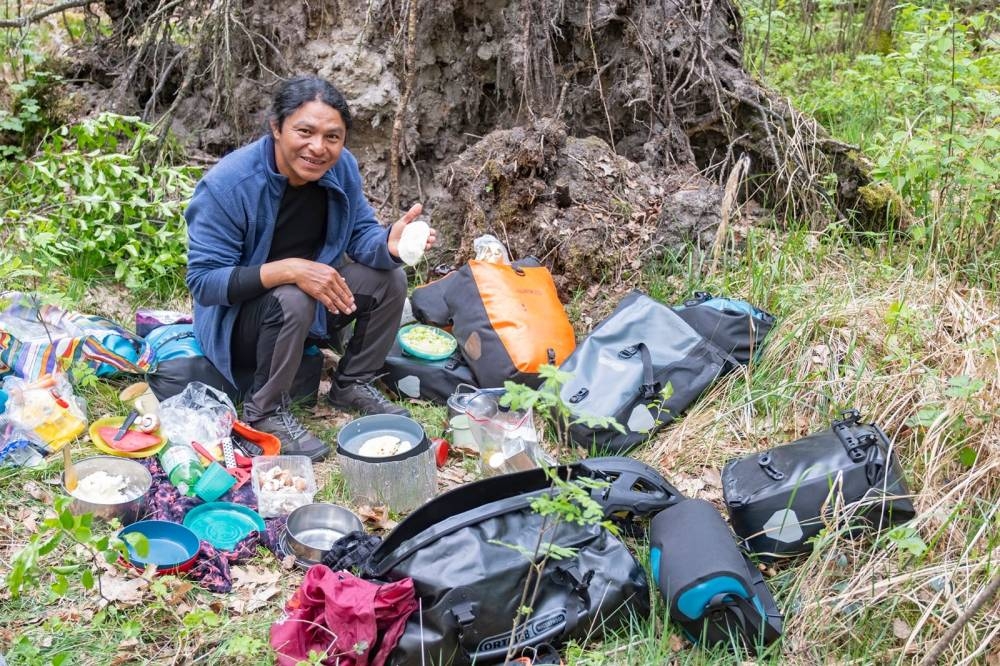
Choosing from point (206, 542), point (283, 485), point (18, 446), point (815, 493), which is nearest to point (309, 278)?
point (283, 485)

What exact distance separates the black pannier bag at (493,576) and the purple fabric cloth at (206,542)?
0.57m

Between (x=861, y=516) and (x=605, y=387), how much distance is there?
3.83 feet

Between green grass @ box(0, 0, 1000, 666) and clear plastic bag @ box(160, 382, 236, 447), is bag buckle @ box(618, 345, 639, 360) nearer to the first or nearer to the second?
green grass @ box(0, 0, 1000, 666)

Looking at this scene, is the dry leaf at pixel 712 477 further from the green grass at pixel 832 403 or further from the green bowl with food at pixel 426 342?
the green bowl with food at pixel 426 342

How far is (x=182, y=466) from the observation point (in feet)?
10.2

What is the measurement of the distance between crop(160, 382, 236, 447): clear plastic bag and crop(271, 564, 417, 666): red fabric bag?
111 cm

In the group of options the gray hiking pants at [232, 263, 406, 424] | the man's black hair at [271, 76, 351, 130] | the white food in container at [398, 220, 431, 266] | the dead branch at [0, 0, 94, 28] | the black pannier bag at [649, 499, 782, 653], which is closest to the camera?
the black pannier bag at [649, 499, 782, 653]

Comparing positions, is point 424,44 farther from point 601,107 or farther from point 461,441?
point 461,441

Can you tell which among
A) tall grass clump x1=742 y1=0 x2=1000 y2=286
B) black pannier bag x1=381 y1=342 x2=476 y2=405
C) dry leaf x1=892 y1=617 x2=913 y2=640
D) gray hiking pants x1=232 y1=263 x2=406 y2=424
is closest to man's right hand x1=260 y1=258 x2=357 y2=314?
gray hiking pants x1=232 y1=263 x2=406 y2=424

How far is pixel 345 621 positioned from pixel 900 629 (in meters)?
1.61

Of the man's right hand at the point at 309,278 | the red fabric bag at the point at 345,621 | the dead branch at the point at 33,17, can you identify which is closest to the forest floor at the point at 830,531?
the red fabric bag at the point at 345,621

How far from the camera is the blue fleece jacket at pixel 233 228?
3.38 metres

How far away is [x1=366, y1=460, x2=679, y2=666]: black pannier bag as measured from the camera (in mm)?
2387

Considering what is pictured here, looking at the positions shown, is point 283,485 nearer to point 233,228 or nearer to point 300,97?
point 233,228
